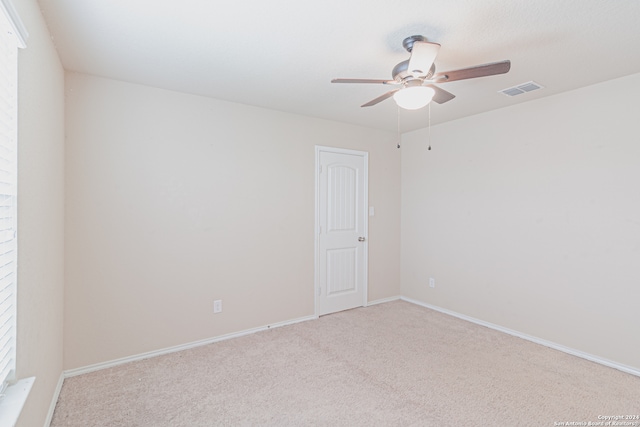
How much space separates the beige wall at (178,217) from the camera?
2.63m

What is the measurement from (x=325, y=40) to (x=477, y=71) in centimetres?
95

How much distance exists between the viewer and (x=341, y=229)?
412 centimetres

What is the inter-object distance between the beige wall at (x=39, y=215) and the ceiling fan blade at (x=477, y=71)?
7.04ft

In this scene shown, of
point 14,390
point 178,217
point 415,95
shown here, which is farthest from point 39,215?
point 415,95

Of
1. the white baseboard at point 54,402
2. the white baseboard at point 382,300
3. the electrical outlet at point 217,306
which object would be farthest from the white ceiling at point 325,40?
the white baseboard at point 382,300

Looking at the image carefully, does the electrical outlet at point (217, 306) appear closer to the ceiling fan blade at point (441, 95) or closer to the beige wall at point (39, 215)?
the beige wall at point (39, 215)

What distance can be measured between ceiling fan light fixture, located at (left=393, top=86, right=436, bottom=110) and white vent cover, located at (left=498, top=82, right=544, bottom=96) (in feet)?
4.59

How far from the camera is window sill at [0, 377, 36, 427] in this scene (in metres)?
1.24

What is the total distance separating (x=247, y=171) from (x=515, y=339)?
3.21 m

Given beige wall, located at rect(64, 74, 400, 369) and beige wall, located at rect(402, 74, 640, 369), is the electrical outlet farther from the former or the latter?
beige wall, located at rect(402, 74, 640, 369)

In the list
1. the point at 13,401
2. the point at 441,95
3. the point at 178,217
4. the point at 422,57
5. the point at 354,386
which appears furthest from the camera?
the point at 178,217

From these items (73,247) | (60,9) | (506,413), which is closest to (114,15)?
(60,9)

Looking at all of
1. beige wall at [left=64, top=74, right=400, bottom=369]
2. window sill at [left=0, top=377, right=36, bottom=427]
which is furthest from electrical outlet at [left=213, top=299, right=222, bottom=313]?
window sill at [left=0, top=377, right=36, bottom=427]

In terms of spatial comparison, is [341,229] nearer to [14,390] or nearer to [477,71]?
[477,71]
